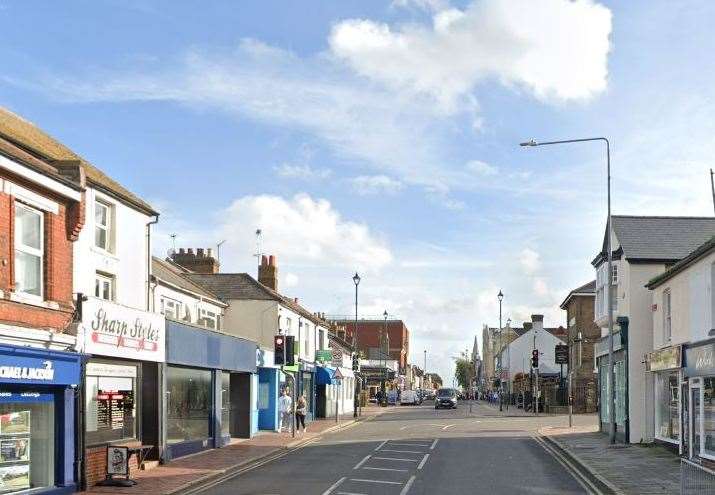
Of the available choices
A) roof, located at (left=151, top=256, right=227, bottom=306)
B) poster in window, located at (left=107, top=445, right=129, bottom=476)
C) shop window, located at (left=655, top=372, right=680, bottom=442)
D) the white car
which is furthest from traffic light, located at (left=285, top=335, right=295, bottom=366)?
the white car

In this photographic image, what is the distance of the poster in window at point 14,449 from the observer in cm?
1678

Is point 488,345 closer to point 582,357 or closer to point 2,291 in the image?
point 582,357

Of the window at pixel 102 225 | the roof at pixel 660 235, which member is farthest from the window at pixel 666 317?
the window at pixel 102 225

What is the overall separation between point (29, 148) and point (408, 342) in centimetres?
15548

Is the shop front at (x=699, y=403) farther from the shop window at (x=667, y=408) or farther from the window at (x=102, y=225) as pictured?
the window at (x=102, y=225)

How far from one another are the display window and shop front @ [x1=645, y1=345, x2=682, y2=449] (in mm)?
17864

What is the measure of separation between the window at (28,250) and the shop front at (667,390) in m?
18.2

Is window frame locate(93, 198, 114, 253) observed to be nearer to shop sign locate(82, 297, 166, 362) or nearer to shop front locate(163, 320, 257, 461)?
shop sign locate(82, 297, 166, 362)

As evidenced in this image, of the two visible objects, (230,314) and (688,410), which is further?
(230,314)

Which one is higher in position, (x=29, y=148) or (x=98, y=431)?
(x=29, y=148)

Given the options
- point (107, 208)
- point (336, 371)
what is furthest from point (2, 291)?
point (336, 371)

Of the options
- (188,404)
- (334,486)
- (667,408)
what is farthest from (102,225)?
(667,408)

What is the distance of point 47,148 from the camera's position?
24.0 m

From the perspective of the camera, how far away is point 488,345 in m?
175
